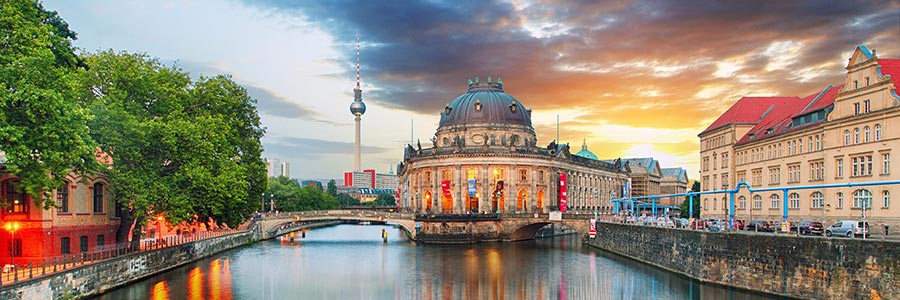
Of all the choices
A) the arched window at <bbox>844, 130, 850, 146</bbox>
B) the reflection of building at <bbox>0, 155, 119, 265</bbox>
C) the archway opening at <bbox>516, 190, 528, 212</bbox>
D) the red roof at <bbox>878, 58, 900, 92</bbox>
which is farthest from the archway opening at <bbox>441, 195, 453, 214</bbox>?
the red roof at <bbox>878, 58, 900, 92</bbox>

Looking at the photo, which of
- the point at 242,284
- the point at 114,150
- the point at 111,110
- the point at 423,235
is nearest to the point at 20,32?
the point at 111,110

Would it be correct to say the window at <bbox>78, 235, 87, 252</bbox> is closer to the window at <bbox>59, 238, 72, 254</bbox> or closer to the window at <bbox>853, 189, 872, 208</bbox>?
the window at <bbox>59, 238, 72, 254</bbox>

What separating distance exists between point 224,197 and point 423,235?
42.9 metres

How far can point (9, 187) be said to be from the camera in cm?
4425

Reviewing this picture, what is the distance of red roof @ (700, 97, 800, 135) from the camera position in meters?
79.8

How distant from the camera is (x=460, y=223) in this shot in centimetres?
9512

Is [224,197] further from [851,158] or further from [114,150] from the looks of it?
[851,158]

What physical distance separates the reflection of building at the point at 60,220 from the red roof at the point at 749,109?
209 ft

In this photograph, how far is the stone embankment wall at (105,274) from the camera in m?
34.8

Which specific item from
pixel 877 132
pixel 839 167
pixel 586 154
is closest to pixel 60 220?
pixel 877 132

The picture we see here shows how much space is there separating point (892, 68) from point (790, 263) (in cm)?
2189

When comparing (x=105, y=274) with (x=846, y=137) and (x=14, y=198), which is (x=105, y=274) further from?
(x=846, y=137)

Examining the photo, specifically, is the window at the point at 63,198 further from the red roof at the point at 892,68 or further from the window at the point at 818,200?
the window at the point at 818,200

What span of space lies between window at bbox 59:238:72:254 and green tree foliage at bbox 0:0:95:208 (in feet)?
34.8
